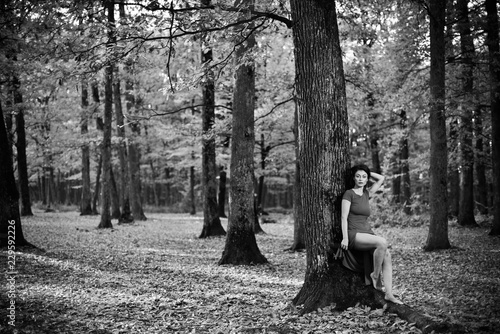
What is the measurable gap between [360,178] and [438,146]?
7317 mm

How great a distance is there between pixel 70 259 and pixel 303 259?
6.10 metres

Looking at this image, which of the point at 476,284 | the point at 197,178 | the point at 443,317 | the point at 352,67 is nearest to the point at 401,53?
the point at 352,67

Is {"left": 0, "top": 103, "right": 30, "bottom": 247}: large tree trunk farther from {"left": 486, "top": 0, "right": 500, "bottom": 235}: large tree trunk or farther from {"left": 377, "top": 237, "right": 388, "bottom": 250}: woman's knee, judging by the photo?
{"left": 486, "top": 0, "right": 500, "bottom": 235}: large tree trunk

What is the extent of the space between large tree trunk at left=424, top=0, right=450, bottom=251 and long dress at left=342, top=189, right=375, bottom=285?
698 cm

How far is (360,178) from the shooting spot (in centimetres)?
551

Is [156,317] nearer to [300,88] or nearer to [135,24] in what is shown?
[300,88]

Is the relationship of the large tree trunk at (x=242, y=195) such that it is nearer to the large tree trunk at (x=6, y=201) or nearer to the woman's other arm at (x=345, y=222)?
the woman's other arm at (x=345, y=222)

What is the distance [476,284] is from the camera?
739cm

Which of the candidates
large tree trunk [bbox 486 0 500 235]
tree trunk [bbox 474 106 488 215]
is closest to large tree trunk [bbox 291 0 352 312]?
large tree trunk [bbox 486 0 500 235]

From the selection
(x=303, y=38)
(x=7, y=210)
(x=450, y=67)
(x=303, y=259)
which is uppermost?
(x=450, y=67)

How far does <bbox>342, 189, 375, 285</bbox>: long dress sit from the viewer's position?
18.0ft

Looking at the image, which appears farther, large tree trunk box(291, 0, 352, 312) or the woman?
large tree trunk box(291, 0, 352, 312)

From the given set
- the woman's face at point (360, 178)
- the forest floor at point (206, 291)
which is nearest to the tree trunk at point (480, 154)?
the forest floor at point (206, 291)

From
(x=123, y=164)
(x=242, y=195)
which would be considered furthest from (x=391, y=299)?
(x=123, y=164)
